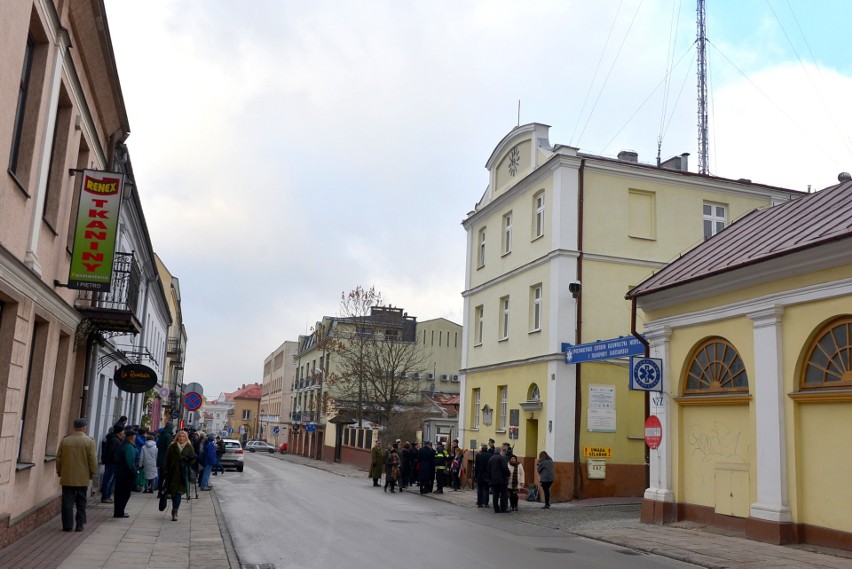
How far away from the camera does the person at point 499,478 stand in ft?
65.3

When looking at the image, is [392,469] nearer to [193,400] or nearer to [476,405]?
[476,405]

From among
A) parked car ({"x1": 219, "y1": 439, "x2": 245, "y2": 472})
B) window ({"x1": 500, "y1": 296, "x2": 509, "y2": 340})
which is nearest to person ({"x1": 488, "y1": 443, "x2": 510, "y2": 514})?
window ({"x1": 500, "y1": 296, "x2": 509, "y2": 340})

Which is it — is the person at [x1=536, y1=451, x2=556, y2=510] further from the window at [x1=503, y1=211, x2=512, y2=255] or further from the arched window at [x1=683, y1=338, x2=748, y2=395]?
the window at [x1=503, y1=211, x2=512, y2=255]

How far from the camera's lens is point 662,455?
17250 millimetres

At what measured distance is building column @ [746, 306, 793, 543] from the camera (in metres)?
13.8

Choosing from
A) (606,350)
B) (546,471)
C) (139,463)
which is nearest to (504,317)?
(546,471)

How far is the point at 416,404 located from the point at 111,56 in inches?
1690

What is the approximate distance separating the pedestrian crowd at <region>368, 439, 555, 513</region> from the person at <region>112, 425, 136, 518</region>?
8950mm

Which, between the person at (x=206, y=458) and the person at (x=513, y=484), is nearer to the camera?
the person at (x=513, y=484)

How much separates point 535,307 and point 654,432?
9.41 metres

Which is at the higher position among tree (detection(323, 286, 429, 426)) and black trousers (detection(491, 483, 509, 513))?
tree (detection(323, 286, 429, 426))

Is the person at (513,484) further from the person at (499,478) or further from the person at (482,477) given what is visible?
the person at (482,477)

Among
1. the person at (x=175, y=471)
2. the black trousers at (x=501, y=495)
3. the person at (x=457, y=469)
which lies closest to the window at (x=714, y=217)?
the person at (x=457, y=469)

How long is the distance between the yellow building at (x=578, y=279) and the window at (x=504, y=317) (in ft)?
0.15
